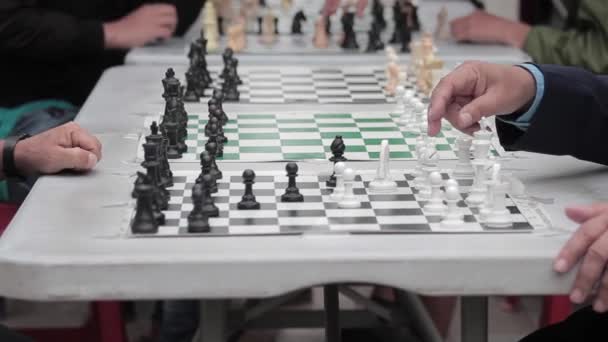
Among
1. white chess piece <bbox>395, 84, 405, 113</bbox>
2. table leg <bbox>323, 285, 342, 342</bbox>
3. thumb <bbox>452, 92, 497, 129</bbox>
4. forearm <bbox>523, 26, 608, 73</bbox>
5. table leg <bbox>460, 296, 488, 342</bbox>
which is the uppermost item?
thumb <bbox>452, 92, 497, 129</bbox>

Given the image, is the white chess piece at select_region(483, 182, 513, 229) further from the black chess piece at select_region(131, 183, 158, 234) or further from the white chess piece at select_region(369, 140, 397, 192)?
the black chess piece at select_region(131, 183, 158, 234)

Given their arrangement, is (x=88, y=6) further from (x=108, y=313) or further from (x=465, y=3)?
(x=465, y=3)

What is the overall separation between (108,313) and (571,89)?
1.42 m

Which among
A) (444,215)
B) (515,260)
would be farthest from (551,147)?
(515,260)

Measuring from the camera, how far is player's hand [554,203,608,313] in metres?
1.42

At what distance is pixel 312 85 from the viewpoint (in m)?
2.57

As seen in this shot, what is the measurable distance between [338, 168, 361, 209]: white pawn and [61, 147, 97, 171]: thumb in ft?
1.54

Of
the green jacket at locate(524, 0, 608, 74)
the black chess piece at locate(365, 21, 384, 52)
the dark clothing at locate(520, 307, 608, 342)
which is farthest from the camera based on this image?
the black chess piece at locate(365, 21, 384, 52)

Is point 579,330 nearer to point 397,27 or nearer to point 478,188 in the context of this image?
point 478,188

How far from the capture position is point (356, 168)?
6.13 feet

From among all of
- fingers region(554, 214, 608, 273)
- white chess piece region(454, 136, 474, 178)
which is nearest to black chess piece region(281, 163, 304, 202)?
white chess piece region(454, 136, 474, 178)

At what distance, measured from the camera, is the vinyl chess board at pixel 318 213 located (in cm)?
152

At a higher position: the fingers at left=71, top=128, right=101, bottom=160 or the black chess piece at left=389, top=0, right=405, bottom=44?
the fingers at left=71, top=128, right=101, bottom=160

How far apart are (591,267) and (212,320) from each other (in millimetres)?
596
